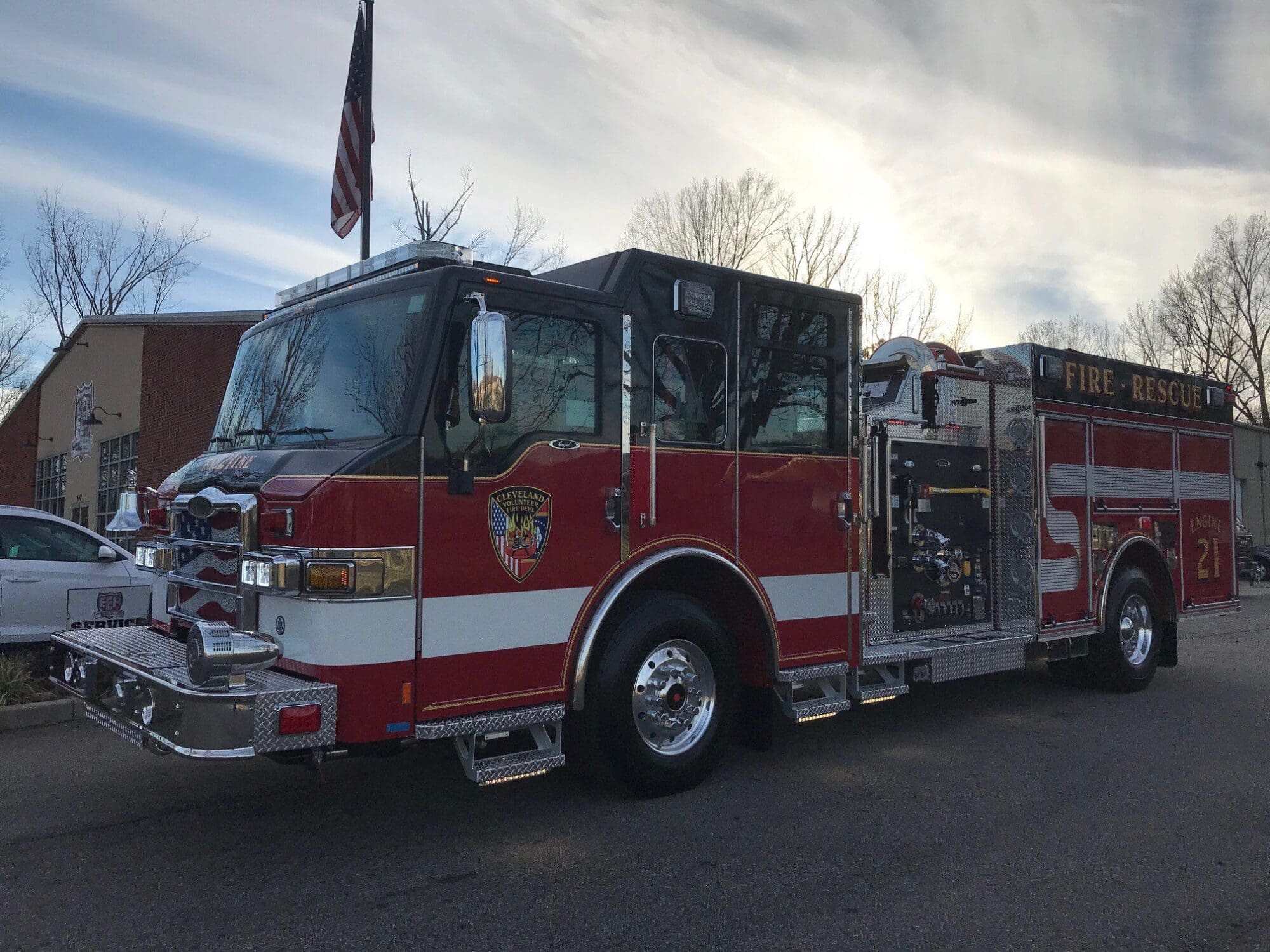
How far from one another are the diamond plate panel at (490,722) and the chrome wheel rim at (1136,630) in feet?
18.5

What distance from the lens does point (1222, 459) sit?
369 inches

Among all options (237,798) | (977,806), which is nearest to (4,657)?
(237,798)

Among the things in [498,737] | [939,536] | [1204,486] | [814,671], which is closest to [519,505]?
[498,737]

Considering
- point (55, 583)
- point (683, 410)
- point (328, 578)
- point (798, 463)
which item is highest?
point (683, 410)

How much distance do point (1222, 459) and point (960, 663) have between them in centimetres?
457

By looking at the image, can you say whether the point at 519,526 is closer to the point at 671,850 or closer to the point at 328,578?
the point at 328,578

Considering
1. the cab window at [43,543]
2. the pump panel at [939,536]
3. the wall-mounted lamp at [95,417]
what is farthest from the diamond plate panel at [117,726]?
the wall-mounted lamp at [95,417]

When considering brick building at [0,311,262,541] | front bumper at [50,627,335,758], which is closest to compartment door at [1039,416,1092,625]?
front bumper at [50,627,335,758]

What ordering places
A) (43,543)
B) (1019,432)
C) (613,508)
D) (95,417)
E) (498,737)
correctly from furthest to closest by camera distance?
(95,417) → (43,543) → (1019,432) → (613,508) → (498,737)

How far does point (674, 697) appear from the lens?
5.17m

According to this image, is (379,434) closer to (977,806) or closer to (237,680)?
(237,680)

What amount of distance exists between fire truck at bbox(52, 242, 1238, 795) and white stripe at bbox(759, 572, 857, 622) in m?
0.02

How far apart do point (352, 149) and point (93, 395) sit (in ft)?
49.5

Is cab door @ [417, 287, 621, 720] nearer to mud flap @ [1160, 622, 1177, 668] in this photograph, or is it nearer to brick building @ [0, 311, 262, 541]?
mud flap @ [1160, 622, 1177, 668]
